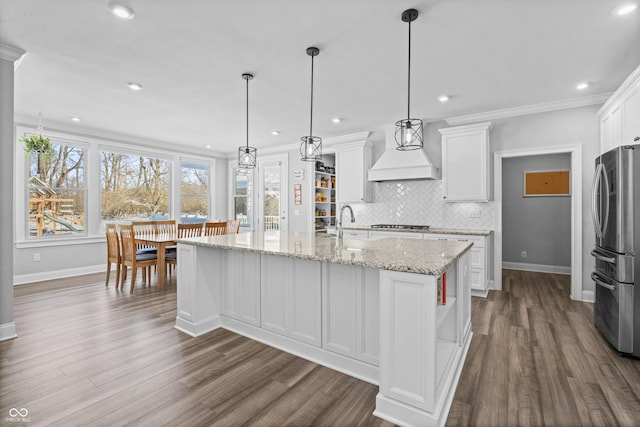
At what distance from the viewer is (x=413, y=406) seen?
1666 millimetres

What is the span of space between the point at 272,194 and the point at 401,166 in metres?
3.23

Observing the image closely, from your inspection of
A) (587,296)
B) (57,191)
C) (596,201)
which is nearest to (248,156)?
(596,201)

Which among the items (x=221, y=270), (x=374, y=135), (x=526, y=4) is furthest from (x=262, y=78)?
(x=374, y=135)

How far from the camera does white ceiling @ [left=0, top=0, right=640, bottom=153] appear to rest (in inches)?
86.5

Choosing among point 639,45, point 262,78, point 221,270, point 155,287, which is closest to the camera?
point 639,45

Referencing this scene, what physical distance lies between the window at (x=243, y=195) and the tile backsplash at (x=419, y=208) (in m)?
2.82

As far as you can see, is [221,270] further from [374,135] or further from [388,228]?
[374,135]

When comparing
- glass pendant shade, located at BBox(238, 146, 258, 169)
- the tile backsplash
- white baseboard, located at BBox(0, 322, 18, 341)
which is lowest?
white baseboard, located at BBox(0, 322, 18, 341)

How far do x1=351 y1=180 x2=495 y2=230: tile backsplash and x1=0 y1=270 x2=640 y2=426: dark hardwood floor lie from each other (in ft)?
5.58

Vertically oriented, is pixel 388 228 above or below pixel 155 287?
above

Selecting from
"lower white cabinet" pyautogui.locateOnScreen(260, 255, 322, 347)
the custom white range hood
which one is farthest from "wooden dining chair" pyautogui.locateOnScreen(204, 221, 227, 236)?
"lower white cabinet" pyautogui.locateOnScreen(260, 255, 322, 347)

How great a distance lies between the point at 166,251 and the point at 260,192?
2.75 metres

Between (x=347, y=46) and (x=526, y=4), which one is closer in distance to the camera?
(x=526, y=4)
